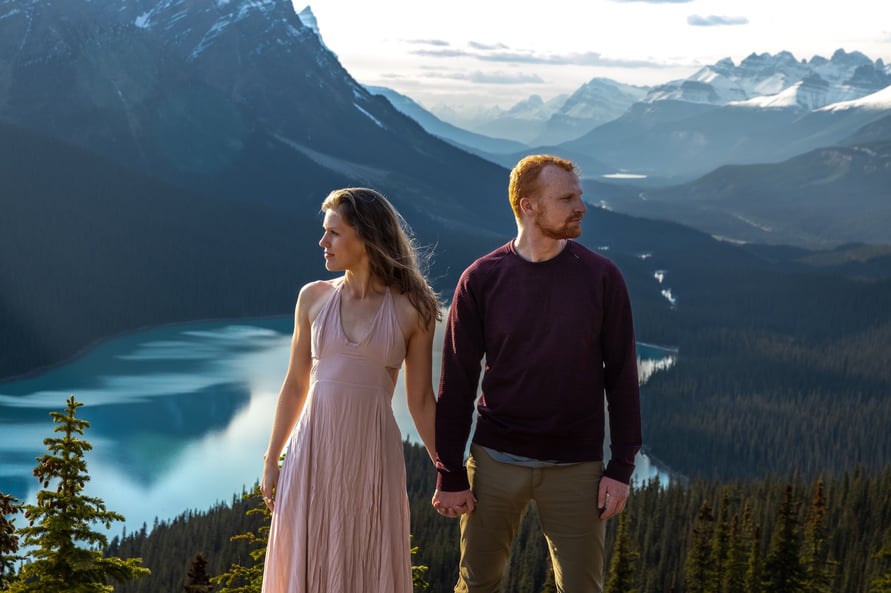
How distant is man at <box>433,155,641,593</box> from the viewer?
689cm

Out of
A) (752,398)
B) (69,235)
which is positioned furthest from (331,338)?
(69,235)

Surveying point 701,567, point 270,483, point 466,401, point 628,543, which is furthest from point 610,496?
point 701,567

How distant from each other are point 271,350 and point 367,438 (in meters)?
132

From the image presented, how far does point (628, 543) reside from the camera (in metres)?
27.0

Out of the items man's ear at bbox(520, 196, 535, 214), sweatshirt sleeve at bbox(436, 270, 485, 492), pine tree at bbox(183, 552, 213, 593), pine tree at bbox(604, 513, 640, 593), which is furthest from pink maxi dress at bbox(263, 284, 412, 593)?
pine tree at bbox(604, 513, 640, 593)

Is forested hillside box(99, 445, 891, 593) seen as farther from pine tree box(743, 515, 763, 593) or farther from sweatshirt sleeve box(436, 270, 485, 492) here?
sweatshirt sleeve box(436, 270, 485, 492)

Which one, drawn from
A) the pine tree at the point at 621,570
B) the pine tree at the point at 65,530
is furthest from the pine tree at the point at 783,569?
the pine tree at the point at 65,530

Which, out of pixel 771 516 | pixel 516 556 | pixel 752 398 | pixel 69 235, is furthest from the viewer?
pixel 69 235

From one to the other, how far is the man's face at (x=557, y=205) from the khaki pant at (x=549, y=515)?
4.66 feet

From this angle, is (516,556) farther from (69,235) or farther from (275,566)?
(69,235)

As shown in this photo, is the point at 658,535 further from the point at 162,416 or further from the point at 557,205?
the point at 557,205

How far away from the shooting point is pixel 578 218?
7.04 m

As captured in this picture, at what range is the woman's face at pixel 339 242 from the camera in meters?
7.29

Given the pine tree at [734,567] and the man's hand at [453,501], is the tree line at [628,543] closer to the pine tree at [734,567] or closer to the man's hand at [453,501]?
the pine tree at [734,567]
